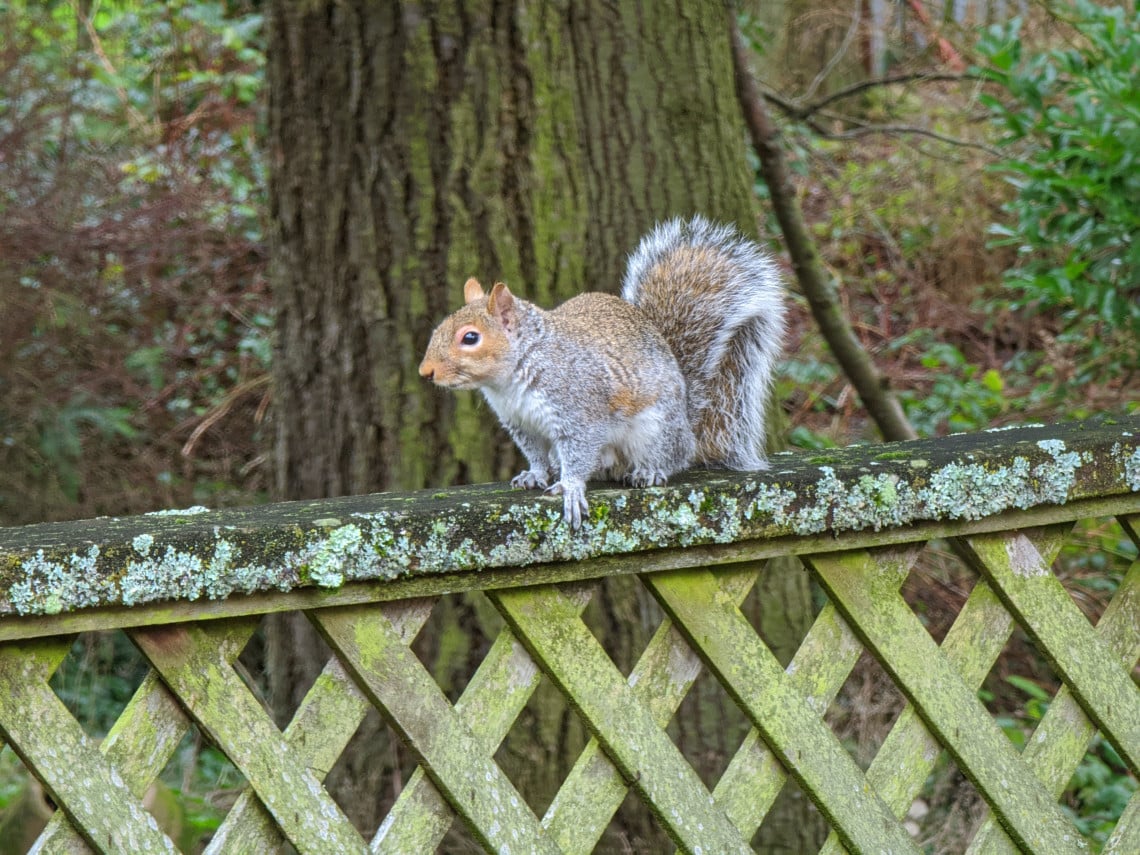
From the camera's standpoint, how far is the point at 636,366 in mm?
1622

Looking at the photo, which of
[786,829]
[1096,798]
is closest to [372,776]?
[786,829]

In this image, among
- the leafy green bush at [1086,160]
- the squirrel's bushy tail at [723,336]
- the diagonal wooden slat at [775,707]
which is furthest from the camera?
the leafy green bush at [1086,160]

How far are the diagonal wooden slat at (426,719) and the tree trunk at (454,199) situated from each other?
Answer: 4.35 ft

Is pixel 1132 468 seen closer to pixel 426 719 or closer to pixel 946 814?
pixel 426 719

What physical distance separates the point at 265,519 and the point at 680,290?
86cm

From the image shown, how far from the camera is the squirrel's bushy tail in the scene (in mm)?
1689

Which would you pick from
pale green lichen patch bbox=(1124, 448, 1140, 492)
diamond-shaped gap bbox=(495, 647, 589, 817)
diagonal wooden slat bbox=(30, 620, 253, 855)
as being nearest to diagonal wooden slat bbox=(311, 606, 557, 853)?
diagonal wooden slat bbox=(30, 620, 253, 855)

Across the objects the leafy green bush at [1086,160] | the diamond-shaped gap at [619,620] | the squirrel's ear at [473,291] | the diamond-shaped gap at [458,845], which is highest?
the leafy green bush at [1086,160]

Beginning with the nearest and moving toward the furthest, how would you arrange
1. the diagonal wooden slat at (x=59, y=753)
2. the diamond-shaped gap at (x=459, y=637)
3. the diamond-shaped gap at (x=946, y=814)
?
the diagonal wooden slat at (x=59, y=753), the diamond-shaped gap at (x=459, y=637), the diamond-shaped gap at (x=946, y=814)

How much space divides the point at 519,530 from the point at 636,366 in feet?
1.95

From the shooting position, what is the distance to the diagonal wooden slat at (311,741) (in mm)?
981

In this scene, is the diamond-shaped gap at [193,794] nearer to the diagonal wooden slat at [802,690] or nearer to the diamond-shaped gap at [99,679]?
the diamond-shaped gap at [99,679]

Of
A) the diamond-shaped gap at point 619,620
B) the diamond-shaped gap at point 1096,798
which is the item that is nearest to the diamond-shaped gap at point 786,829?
the diamond-shaped gap at point 619,620

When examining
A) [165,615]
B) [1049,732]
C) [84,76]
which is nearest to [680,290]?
[1049,732]
